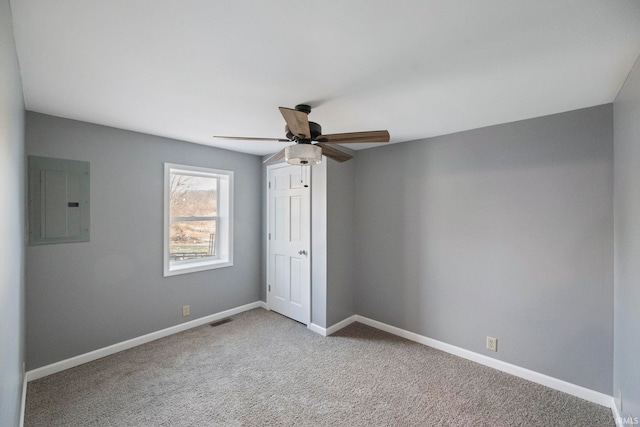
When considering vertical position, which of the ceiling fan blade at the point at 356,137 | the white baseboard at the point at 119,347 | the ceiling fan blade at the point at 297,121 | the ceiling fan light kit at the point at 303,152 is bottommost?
the white baseboard at the point at 119,347

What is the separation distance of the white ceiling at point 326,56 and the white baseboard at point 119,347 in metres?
2.30

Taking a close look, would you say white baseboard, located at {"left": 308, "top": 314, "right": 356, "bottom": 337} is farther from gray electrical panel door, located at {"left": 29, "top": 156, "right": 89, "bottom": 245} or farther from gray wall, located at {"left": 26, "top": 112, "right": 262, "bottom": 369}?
gray electrical panel door, located at {"left": 29, "top": 156, "right": 89, "bottom": 245}

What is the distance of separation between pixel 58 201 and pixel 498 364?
Answer: 4428 mm

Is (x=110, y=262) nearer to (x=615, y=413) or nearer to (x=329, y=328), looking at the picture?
(x=329, y=328)

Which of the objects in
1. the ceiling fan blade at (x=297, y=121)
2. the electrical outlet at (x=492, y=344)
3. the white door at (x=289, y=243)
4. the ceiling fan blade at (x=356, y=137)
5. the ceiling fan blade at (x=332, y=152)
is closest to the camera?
the ceiling fan blade at (x=297, y=121)

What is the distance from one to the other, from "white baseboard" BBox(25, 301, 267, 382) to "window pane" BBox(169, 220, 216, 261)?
0.84 m

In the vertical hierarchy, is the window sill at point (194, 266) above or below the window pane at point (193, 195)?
below

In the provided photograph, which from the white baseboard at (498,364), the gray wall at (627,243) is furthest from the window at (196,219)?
the gray wall at (627,243)

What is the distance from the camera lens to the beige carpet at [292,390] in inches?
79.9

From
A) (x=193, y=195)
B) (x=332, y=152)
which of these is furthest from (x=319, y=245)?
(x=193, y=195)

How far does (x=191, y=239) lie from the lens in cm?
376

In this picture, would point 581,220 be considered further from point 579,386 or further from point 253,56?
point 253,56

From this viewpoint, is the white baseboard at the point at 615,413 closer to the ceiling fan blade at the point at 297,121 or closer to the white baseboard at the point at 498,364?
the white baseboard at the point at 498,364

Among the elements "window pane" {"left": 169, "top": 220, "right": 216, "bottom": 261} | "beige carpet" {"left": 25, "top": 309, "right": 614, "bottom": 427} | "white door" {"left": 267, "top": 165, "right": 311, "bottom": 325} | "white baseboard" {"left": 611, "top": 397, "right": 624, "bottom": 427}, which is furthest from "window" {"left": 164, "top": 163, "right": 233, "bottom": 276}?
"white baseboard" {"left": 611, "top": 397, "right": 624, "bottom": 427}
